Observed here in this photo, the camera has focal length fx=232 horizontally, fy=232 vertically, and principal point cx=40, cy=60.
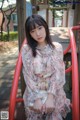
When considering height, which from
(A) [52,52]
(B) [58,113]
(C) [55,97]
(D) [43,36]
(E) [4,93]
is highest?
(D) [43,36]

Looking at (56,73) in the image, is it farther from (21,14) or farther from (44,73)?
(21,14)

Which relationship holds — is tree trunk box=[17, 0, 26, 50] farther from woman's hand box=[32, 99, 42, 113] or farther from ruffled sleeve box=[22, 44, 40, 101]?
woman's hand box=[32, 99, 42, 113]

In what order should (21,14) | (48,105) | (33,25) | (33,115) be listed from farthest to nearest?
1. (21,14)
2. (33,115)
3. (33,25)
4. (48,105)

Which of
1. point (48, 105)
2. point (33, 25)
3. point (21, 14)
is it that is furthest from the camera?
point (21, 14)

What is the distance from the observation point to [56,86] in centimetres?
177

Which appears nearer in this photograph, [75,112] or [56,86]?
[75,112]

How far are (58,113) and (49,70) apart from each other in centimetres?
36

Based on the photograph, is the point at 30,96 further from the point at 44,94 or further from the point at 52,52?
the point at 52,52

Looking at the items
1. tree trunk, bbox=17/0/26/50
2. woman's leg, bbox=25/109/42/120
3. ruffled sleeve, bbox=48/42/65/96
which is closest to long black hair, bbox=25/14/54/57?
ruffled sleeve, bbox=48/42/65/96

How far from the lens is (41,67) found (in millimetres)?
1770

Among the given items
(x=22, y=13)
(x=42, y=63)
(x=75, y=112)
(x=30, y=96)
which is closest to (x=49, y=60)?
Answer: (x=42, y=63)

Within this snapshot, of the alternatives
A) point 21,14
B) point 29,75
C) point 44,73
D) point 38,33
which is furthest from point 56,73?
point 21,14

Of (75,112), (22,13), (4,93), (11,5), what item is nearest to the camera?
(75,112)

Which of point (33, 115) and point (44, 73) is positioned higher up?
point (44, 73)
